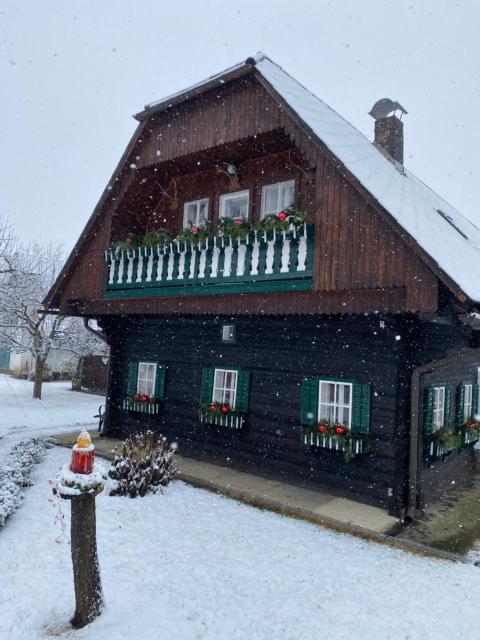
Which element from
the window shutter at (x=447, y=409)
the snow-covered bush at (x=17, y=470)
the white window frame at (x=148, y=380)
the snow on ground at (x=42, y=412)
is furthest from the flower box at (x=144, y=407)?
the window shutter at (x=447, y=409)

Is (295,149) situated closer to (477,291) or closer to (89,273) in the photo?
(477,291)

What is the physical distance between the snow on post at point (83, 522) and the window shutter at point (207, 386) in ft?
19.6

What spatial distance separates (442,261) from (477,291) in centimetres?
74

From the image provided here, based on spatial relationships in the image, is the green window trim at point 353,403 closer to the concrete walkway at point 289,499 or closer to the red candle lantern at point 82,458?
the concrete walkway at point 289,499

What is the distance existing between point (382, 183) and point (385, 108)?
5.82 m

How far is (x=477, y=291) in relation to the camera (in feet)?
23.9

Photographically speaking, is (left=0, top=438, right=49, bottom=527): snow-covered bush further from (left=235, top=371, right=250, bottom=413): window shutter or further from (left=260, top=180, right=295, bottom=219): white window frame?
(left=260, top=180, right=295, bottom=219): white window frame

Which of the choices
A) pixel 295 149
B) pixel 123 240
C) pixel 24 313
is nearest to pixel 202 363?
pixel 123 240

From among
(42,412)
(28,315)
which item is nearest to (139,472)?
(42,412)

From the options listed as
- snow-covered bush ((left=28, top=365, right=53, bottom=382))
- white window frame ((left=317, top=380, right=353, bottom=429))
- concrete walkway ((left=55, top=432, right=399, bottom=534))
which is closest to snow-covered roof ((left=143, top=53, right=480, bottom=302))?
white window frame ((left=317, top=380, right=353, bottom=429))

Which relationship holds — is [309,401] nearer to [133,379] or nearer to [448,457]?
[448,457]

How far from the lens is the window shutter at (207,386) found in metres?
10.8

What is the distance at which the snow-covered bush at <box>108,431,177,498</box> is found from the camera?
8.16 m

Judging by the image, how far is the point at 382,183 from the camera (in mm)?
9188
